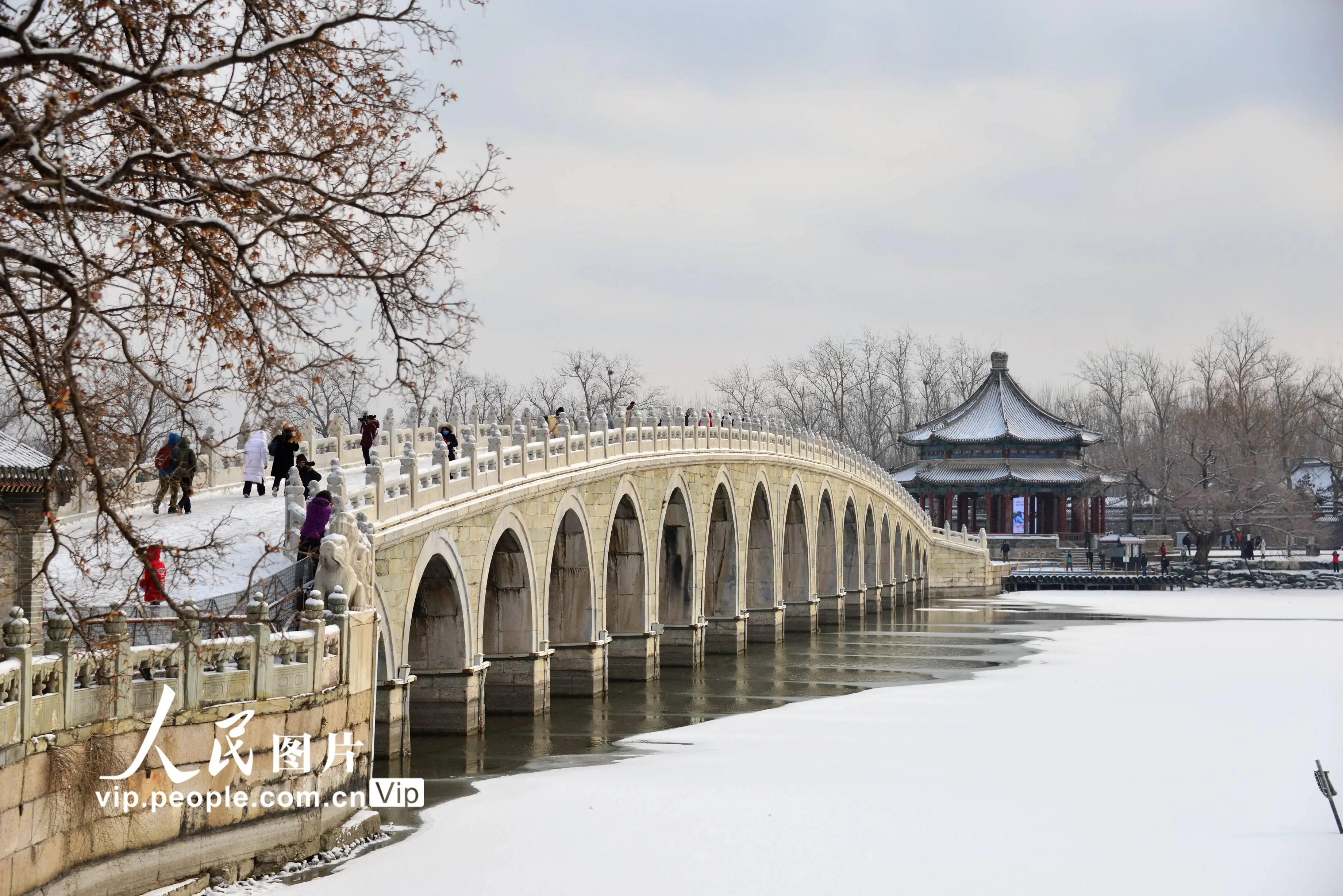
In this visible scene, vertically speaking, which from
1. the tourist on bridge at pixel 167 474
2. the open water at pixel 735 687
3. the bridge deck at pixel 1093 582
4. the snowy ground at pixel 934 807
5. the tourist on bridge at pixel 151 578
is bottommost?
the snowy ground at pixel 934 807

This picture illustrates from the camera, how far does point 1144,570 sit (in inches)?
2239

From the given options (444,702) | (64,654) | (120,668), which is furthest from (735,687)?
(64,654)

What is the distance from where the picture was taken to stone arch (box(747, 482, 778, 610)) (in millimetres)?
37469

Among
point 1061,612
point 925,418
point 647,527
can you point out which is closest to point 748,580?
point 647,527

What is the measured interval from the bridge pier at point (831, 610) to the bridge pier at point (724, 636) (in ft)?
29.2

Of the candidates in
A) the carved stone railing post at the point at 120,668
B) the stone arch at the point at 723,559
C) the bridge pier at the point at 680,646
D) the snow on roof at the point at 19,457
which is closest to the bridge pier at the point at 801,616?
the stone arch at the point at 723,559

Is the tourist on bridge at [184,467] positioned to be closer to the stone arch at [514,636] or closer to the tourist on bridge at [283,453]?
the tourist on bridge at [283,453]

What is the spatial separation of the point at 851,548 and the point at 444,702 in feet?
92.9

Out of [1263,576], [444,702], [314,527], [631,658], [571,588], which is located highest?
[314,527]

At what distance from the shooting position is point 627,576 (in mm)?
28750

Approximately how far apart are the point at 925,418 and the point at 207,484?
7188cm

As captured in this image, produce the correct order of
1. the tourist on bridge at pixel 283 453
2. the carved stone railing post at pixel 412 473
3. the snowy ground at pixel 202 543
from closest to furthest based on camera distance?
the snowy ground at pixel 202 543, the carved stone railing post at pixel 412 473, the tourist on bridge at pixel 283 453

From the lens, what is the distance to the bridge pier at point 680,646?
31.2m

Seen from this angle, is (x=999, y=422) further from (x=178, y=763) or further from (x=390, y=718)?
(x=178, y=763)
